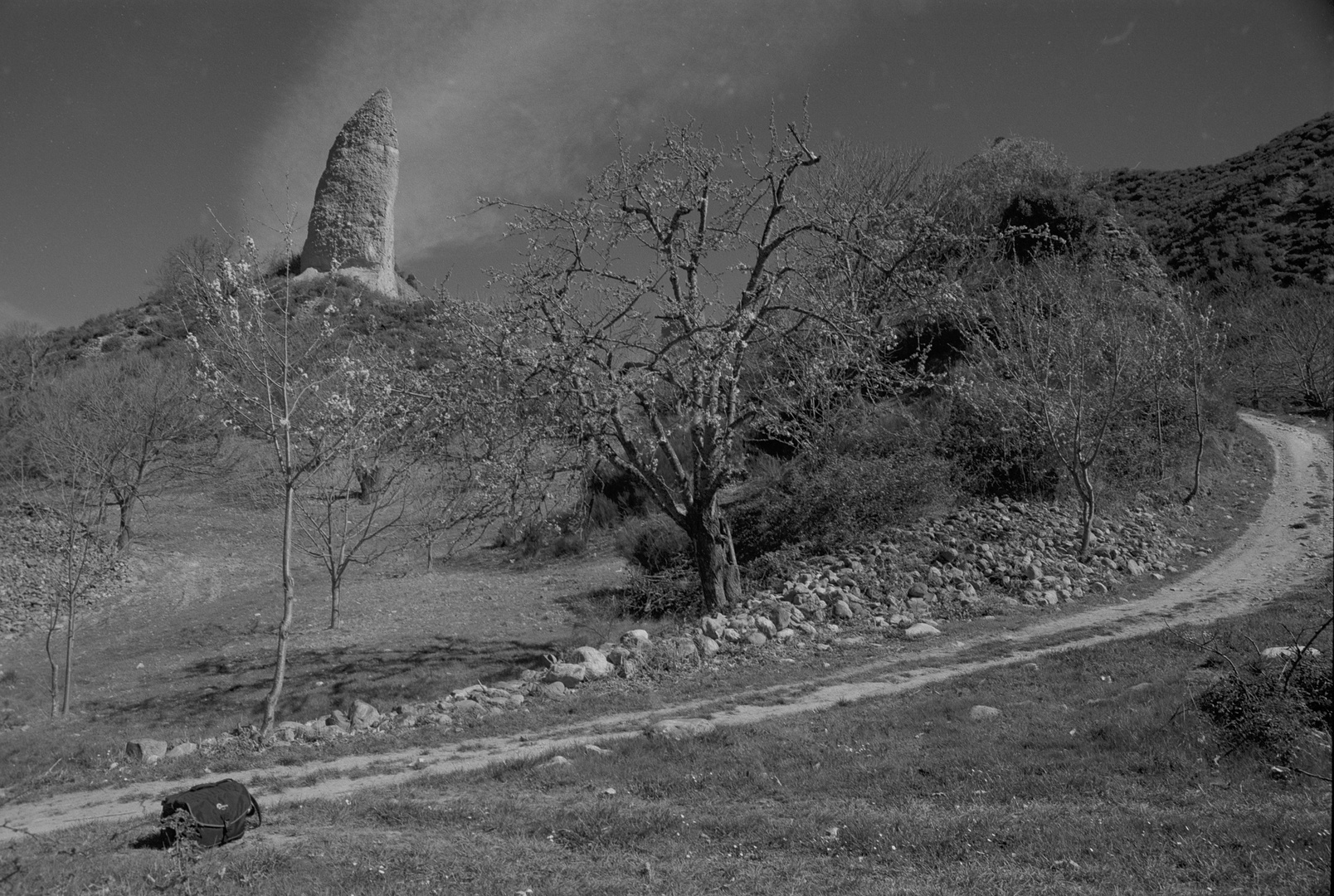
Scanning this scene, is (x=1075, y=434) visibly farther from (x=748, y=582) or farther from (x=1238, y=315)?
(x=1238, y=315)

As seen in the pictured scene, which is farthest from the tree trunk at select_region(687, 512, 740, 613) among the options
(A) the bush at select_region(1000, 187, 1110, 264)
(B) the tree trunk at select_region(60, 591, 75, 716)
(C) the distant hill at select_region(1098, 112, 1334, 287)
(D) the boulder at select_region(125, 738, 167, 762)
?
(C) the distant hill at select_region(1098, 112, 1334, 287)

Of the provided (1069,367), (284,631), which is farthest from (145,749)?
(1069,367)

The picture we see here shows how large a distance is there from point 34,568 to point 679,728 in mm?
22158

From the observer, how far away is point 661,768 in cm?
675

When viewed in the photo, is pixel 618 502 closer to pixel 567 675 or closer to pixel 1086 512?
pixel 1086 512

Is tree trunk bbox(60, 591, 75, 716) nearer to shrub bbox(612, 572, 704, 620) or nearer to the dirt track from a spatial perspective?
the dirt track

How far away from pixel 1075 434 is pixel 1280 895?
1427cm

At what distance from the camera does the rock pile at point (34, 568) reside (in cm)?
1997

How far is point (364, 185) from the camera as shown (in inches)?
2032

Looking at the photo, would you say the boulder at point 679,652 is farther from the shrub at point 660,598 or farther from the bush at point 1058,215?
the bush at point 1058,215

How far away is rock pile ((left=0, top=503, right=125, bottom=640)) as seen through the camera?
65.5 feet

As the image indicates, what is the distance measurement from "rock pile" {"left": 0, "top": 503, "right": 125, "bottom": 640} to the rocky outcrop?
26.3 metres

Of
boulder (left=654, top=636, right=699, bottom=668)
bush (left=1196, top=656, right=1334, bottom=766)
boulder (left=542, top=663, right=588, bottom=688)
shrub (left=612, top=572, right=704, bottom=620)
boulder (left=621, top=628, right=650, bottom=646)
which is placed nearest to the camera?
bush (left=1196, top=656, right=1334, bottom=766)

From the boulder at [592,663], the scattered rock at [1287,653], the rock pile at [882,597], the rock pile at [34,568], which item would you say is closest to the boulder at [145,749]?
the rock pile at [882,597]
